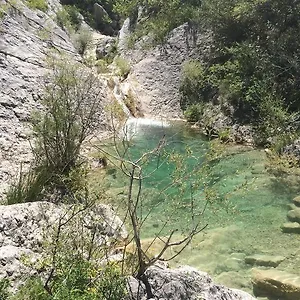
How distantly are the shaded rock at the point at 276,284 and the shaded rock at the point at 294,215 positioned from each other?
176cm

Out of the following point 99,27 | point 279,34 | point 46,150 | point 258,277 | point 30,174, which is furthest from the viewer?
point 99,27

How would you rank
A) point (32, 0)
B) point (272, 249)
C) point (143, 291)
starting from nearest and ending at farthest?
point (143, 291) → point (272, 249) → point (32, 0)

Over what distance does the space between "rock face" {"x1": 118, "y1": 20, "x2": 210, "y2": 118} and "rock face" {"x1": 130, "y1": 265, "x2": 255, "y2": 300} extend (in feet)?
39.7

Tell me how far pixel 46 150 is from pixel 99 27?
25.4m

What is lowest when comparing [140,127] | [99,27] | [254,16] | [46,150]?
[46,150]

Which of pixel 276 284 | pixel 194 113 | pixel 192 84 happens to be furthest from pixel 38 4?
pixel 276 284

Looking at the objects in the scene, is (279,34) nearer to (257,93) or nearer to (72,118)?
(257,93)

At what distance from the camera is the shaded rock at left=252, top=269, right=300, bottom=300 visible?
5051 mm

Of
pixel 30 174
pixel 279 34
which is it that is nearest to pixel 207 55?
pixel 279 34

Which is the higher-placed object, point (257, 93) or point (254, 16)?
point (254, 16)

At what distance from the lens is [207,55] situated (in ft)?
56.2

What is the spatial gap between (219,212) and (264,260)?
154 centimetres

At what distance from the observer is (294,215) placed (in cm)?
727

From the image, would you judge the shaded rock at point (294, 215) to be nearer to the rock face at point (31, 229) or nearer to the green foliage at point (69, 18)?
the rock face at point (31, 229)
